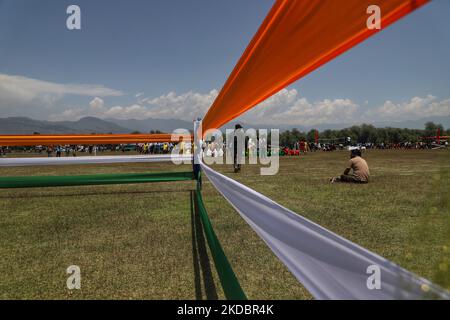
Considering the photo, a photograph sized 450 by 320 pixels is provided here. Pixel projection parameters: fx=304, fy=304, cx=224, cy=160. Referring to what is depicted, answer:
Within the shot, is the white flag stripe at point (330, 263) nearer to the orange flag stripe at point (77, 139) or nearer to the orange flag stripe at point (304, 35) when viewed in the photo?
the orange flag stripe at point (304, 35)

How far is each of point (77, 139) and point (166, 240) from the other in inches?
68.7

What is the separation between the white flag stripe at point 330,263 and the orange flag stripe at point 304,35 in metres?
0.39

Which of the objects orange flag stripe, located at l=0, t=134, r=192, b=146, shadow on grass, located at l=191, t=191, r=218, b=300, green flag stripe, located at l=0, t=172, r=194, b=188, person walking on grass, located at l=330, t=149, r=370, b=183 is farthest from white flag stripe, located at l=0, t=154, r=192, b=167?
person walking on grass, located at l=330, t=149, r=370, b=183

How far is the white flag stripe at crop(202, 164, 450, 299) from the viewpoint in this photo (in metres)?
0.52

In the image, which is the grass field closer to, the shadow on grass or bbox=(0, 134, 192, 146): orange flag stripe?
the shadow on grass

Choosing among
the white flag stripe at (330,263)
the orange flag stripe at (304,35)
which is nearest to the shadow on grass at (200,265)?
the white flag stripe at (330,263)

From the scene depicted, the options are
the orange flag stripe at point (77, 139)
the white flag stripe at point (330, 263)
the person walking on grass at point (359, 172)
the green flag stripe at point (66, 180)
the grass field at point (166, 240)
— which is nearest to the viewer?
the white flag stripe at point (330, 263)

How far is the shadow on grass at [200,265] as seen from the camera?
2230mm

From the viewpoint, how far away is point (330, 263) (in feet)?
2.19

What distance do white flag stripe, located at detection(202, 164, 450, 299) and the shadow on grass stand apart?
146cm

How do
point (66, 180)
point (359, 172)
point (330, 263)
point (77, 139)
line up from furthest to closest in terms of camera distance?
point (359, 172), point (77, 139), point (66, 180), point (330, 263)

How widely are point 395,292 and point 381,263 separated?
51mm

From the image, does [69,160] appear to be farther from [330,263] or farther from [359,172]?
[359,172]

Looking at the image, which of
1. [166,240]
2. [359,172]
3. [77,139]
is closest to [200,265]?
[166,240]
